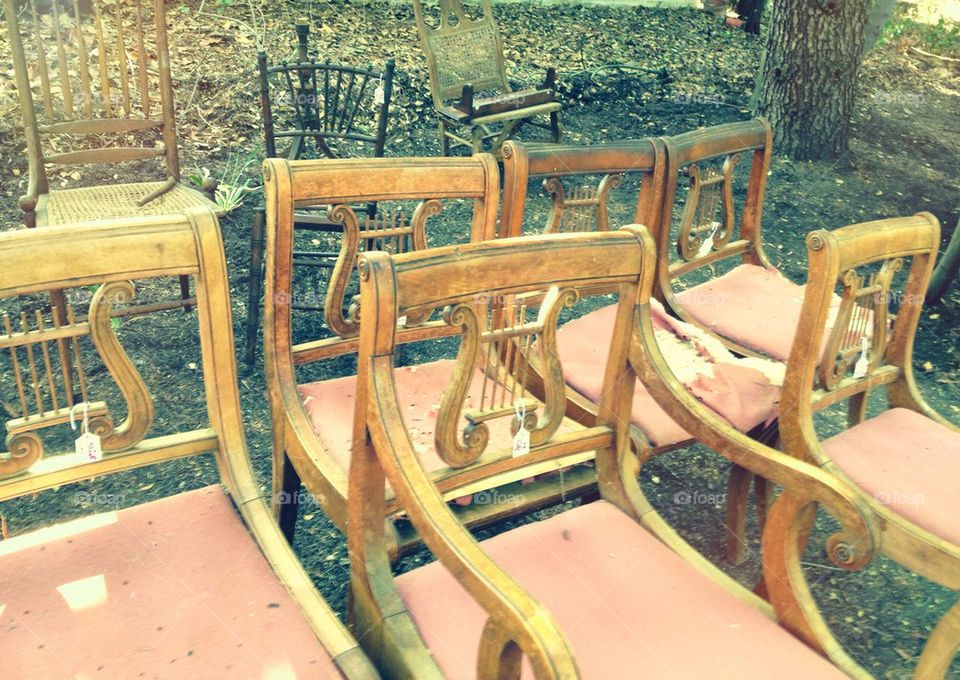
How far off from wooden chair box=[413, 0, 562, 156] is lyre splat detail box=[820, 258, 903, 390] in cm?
338

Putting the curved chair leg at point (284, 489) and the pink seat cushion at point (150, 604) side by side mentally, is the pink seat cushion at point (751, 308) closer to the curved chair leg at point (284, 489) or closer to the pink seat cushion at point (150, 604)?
the curved chair leg at point (284, 489)

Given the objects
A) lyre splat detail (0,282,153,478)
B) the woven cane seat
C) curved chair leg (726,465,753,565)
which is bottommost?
curved chair leg (726,465,753,565)

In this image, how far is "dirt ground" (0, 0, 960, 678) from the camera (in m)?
2.58

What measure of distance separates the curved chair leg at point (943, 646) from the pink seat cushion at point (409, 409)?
923 millimetres

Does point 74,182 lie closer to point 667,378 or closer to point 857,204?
point 667,378

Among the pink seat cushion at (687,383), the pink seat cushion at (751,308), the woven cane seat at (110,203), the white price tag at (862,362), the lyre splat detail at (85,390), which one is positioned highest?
the lyre splat detail at (85,390)

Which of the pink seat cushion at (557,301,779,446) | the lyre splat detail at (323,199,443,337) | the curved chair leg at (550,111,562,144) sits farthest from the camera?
the curved chair leg at (550,111,562,144)

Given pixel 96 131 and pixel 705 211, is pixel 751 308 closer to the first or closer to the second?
pixel 705 211

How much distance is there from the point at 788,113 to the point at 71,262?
550 cm

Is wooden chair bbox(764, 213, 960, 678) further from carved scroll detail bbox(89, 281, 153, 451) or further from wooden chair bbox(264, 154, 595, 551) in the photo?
carved scroll detail bbox(89, 281, 153, 451)

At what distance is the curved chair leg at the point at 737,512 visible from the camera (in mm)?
2406

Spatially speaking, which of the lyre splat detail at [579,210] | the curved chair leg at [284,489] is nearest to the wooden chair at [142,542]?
the curved chair leg at [284,489]

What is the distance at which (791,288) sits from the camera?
2.79 metres

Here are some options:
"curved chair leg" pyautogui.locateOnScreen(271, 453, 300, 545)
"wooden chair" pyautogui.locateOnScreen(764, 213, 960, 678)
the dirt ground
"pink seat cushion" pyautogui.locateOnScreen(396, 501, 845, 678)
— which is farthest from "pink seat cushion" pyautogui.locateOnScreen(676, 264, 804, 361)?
"curved chair leg" pyautogui.locateOnScreen(271, 453, 300, 545)
